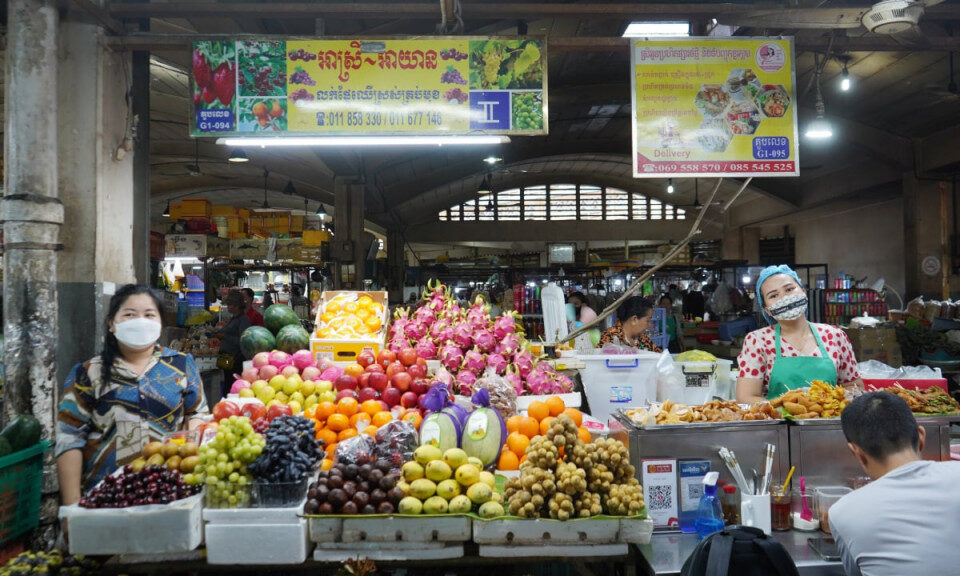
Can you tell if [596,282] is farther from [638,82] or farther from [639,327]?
[638,82]

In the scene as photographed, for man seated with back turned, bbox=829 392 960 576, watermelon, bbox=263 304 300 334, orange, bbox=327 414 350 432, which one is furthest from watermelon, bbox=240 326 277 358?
man seated with back turned, bbox=829 392 960 576

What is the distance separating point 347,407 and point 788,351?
2689mm

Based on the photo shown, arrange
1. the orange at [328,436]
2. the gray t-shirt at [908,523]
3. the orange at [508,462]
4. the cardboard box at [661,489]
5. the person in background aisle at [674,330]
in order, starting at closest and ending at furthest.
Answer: the gray t-shirt at [908,523], the cardboard box at [661,489], the orange at [508,462], the orange at [328,436], the person in background aisle at [674,330]

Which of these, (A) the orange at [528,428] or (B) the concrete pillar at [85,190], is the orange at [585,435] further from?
(B) the concrete pillar at [85,190]

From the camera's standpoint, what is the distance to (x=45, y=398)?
3.86 m

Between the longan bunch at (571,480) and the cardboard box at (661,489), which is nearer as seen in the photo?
the longan bunch at (571,480)

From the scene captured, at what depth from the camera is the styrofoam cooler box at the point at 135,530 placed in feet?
7.43

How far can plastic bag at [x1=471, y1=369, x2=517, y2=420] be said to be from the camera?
135 inches

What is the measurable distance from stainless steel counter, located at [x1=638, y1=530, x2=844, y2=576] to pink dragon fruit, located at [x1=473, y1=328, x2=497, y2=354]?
5.82 feet

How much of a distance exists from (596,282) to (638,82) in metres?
10.9

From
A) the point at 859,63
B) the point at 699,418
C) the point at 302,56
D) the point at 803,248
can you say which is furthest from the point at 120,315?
the point at 803,248

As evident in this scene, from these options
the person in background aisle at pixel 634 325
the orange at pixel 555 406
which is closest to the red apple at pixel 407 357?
the orange at pixel 555 406

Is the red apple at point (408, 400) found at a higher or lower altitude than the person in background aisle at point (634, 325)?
lower

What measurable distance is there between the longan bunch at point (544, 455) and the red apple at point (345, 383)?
5.08 ft
